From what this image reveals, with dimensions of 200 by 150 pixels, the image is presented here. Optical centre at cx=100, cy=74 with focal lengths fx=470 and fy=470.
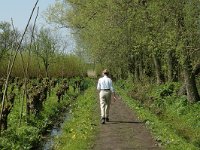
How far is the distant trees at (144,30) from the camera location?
2092cm

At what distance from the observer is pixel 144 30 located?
2917 cm

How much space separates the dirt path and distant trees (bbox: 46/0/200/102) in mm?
3958

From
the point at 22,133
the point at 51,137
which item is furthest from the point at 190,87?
the point at 22,133

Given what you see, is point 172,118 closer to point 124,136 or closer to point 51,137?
point 51,137

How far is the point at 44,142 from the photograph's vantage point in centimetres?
1786

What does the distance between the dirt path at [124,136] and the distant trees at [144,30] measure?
13.0ft

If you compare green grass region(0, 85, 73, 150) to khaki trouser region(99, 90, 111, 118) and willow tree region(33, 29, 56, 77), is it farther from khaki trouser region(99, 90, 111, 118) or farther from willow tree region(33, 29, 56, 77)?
willow tree region(33, 29, 56, 77)

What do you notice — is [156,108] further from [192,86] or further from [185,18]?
[185,18]

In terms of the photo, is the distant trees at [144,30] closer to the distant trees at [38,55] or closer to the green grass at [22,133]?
the green grass at [22,133]

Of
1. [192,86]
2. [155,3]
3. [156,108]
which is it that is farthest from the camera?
[156,108]

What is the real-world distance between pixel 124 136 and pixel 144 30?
14.2m

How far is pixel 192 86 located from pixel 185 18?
480 cm

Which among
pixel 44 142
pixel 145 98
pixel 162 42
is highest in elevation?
pixel 162 42

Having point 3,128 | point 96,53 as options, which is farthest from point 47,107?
point 96,53
